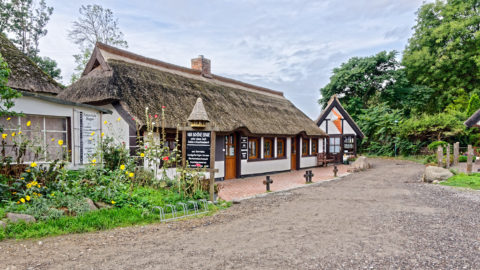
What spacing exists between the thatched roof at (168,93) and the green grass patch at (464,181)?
795 cm

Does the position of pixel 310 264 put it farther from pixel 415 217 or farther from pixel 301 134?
pixel 301 134

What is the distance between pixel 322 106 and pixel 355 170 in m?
17.2

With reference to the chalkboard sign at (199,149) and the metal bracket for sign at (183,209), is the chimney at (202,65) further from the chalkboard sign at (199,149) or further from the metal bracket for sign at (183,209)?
the metal bracket for sign at (183,209)

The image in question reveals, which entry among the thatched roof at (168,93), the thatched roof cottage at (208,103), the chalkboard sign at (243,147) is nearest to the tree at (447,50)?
the thatched roof cottage at (208,103)

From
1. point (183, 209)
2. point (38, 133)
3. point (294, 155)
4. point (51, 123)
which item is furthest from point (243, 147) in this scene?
point (38, 133)

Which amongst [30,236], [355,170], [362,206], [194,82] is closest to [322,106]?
[355,170]

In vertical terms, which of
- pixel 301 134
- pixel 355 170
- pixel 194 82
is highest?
pixel 194 82

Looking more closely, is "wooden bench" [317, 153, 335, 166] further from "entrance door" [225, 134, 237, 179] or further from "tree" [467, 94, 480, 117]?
"tree" [467, 94, 480, 117]

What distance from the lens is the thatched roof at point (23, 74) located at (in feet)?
37.6

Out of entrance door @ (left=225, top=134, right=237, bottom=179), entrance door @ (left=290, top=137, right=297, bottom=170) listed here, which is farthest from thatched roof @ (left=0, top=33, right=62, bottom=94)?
entrance door @ (left=290, top=137, right=297, bottom=170)

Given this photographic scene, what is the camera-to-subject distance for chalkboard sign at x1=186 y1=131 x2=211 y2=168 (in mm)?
8227

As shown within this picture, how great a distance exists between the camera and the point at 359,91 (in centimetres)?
3222

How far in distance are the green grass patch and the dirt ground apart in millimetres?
3954

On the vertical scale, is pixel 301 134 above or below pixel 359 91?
below
